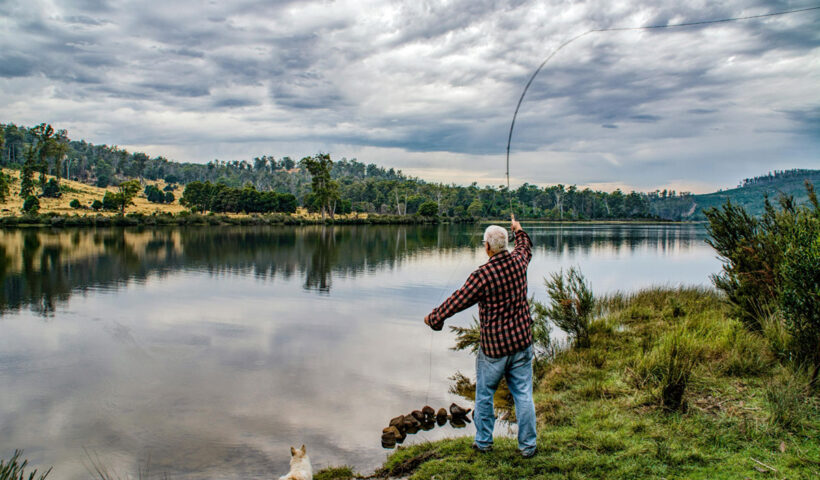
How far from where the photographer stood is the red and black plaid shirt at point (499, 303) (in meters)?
4.80

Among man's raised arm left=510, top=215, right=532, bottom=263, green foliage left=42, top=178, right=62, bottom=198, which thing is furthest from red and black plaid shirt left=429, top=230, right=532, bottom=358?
green foliage left=42, top=178, right=62, bottom=198

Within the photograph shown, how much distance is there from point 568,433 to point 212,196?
345 feet

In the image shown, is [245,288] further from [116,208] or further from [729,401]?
[116,208]

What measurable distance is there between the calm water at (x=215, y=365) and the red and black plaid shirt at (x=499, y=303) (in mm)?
3076

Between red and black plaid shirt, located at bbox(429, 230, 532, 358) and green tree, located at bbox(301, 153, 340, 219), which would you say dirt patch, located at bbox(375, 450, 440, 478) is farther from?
green tree, located at bbox(301, 153, 340, 219)

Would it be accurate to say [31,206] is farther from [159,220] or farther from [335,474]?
[335,474]

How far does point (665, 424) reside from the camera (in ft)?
18.8

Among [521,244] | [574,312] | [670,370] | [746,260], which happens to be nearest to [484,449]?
[521,244]

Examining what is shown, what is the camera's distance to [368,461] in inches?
275

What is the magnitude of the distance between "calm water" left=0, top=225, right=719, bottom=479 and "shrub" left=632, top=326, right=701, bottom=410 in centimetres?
290

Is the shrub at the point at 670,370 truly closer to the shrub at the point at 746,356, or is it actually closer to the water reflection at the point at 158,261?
the shrub at the point at 746,356

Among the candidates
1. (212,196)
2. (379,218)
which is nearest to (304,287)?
(379,218)

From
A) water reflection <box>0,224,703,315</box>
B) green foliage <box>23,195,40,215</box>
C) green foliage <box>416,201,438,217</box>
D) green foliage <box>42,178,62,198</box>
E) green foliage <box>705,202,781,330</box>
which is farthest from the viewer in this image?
green foliage <box>416,201,438,217</box>

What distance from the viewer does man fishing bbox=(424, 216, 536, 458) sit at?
4816 mm
